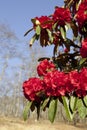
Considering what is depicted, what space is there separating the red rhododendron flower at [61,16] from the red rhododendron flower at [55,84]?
579 millimetres

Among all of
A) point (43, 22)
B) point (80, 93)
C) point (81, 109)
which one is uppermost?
point (43, 22)

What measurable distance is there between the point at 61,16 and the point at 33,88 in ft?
2.12

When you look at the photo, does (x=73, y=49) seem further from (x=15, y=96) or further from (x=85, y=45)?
(x=15, y=96)

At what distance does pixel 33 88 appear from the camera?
105 inches

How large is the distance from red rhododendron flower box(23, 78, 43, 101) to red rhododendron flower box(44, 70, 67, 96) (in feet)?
0.32

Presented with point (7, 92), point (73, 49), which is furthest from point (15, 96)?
point (73, 49)

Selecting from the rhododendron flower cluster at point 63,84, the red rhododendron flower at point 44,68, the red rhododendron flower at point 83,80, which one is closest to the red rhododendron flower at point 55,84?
the rhododendron flower cluster at point 63,84

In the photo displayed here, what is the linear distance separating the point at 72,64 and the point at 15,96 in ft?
184

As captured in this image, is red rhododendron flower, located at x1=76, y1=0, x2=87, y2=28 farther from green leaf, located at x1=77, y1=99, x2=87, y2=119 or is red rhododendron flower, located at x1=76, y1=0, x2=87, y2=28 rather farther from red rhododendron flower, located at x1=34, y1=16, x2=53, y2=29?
green leaf, located at x1=77, y1=99, x2=87, y2=119

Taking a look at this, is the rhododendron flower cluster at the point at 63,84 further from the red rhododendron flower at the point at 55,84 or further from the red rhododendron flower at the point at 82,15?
the red rhododendron flower at the point at 82,15

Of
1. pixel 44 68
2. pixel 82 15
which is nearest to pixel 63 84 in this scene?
pixel 44 68

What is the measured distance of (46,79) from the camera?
256 centimetres

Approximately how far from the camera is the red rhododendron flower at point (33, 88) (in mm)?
2646

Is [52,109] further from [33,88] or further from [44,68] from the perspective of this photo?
[44,68]
